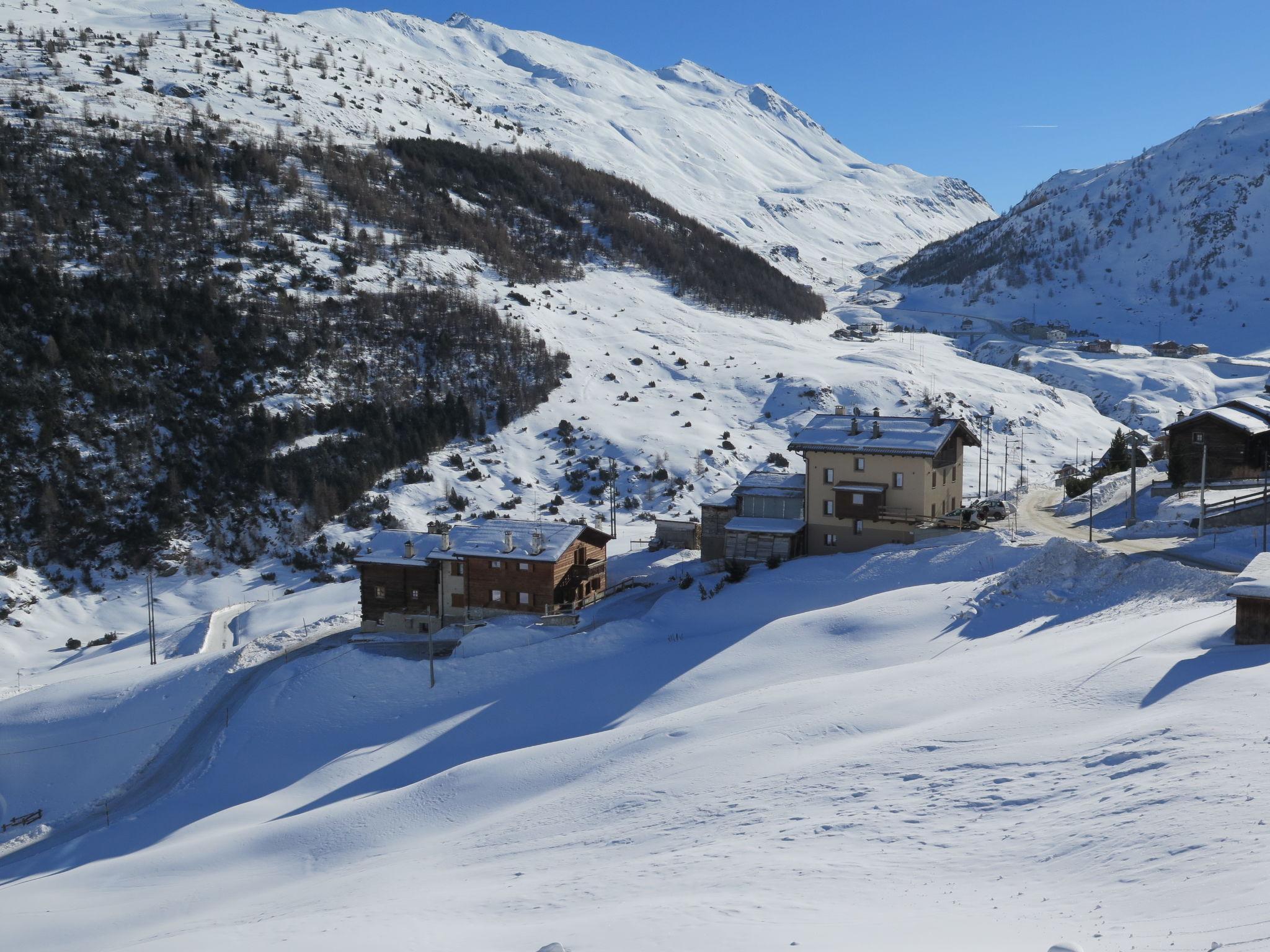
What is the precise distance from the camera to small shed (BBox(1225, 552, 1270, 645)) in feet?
78.0

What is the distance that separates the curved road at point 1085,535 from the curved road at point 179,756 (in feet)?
114

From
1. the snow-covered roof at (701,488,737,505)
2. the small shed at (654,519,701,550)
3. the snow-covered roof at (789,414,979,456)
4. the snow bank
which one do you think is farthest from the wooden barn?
the small shed at (654,519,701,550)

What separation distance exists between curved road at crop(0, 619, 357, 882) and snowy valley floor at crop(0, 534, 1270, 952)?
33.2 inches

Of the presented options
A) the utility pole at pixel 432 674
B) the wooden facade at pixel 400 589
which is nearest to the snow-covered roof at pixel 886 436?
the wooden facade at pixel 400 589

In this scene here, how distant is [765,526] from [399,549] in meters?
18.4

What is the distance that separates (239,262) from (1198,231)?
182510 millimetres

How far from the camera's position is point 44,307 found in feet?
258

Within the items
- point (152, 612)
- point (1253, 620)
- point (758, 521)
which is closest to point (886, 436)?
point (758, 521)

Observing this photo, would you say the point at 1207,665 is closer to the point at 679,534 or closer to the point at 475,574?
the point at 475,574

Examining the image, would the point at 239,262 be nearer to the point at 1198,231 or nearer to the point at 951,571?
the point at 951,571

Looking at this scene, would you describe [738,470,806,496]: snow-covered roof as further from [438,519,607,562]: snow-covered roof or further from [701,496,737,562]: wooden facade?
[438,519,607,562]: snow-covered roof

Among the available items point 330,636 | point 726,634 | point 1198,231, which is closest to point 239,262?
point 330,636

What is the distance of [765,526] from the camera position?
155 ft

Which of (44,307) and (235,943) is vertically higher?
(44,307)
